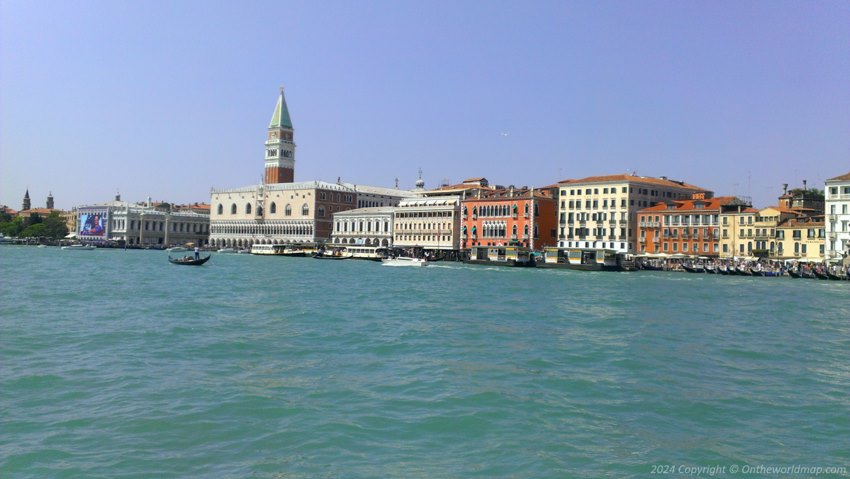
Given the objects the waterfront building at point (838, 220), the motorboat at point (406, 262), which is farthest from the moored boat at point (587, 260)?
the waterfront building at point (838, 220)

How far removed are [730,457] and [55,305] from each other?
17219mm

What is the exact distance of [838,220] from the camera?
141 ft

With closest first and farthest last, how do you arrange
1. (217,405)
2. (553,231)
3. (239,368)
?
(217,405)
(239,368)
(553,231)

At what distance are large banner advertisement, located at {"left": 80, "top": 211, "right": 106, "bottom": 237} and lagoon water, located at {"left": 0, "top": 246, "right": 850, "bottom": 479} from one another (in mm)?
84495

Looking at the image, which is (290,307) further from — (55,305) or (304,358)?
(304,358)

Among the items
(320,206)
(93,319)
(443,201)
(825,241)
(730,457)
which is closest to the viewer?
(730,457)

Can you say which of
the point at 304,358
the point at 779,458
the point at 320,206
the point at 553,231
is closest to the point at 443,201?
the point at 553,231

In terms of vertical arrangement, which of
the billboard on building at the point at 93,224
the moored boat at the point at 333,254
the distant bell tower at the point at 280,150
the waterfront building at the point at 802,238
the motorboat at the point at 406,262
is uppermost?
the distant bell tower at the point at 280,150

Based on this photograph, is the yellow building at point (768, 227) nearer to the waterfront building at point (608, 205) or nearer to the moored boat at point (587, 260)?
the moored boat at point (587, 260)

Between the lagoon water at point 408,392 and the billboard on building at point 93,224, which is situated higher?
the billboard on building at point 93,224

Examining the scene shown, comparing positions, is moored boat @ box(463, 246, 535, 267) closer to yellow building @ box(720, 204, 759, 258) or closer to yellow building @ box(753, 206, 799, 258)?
yellow building @ box(720, 204, 759, 258)

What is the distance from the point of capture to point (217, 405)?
27.8 ft

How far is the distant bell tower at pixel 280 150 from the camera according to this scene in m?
90.7

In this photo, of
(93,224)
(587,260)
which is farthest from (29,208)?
(587,260)
